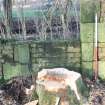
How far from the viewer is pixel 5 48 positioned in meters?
5.47

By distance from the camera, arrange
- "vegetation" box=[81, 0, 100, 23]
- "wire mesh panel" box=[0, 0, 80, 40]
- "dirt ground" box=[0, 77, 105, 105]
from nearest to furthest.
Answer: "dirt ground" box=[0, 77, 105, 105] < "vegetation" box=[81, 0, 100, 23] < "wire mesh panel" box=[0, 0, 80, 40]

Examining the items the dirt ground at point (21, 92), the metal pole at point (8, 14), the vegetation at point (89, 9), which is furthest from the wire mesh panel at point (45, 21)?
the dirt ground at point (21, 92)

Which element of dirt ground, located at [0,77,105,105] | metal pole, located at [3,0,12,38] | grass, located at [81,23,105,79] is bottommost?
dirt ground, located at [0,77,105,105]

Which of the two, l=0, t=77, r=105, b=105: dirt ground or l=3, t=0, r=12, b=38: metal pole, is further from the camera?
l=3, t=0, r=12, b=38: metal pole

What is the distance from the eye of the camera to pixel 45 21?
18.8 ft

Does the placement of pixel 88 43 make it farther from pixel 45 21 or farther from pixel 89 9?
pixel 45 21

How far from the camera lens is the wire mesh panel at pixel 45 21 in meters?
5.69

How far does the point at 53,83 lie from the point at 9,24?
1491 millimetres

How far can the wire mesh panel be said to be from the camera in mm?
5688

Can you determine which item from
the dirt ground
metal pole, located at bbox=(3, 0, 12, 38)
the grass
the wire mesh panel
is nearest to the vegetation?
the grass

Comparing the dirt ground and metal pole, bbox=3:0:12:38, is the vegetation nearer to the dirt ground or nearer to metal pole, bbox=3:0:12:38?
the dirt ground

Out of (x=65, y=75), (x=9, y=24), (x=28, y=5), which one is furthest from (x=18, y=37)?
(x=65, y=75)

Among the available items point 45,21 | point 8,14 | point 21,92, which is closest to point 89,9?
point 45,21

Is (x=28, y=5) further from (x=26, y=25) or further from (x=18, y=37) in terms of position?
(x=18, y=37)
